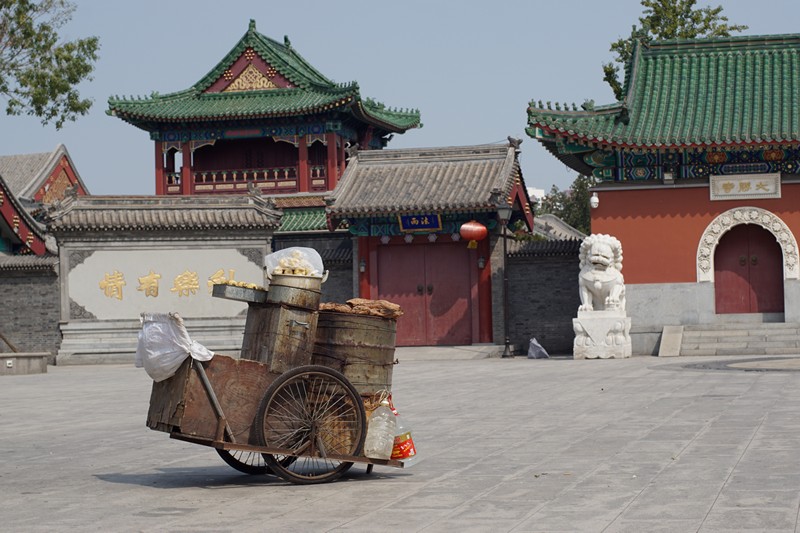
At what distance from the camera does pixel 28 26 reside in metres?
20.1

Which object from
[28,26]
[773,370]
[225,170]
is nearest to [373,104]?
[225,170]

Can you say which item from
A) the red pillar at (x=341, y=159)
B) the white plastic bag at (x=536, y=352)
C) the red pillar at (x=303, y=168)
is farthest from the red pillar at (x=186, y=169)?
the white plastic bag at (x=536, y=352)

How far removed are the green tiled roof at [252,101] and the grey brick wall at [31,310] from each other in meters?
8.26

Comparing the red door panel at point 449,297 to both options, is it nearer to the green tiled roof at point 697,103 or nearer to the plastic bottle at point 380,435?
the green tiled roof at point 697,103

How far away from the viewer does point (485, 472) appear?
26.0ft

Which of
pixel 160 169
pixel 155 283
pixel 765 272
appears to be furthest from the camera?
pixel 160 169

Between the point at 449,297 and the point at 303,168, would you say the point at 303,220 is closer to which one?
the point at 303,168

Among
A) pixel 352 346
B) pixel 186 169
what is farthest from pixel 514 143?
pixel 352 346

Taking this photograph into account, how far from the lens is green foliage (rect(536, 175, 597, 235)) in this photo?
145 feet

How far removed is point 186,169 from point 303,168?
3448mm

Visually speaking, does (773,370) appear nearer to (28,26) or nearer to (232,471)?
(232,471)

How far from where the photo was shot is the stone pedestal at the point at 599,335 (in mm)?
21953

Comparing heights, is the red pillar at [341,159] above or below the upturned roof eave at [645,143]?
above

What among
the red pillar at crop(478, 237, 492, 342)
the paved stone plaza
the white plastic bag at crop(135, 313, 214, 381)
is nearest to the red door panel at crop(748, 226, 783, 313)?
the red pillar at crop(478, 237, 492, 342)
